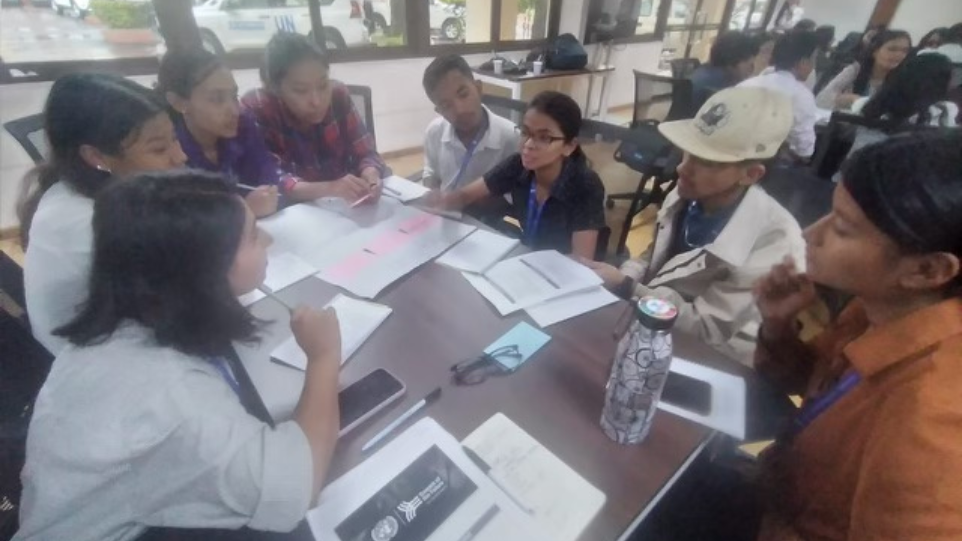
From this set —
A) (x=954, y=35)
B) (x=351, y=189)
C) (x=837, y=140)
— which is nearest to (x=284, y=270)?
(x=351, y=189)

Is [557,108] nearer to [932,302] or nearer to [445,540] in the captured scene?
[932,302]

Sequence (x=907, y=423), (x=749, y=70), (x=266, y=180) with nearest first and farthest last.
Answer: (x=907, y=423) < (x=266, y=180) < (x=749, y=70)

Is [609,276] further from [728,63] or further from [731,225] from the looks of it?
[728,63]

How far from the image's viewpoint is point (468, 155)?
213cm

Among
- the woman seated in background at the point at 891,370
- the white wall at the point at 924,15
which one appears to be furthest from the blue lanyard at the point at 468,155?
the white wall at the point at 924,15

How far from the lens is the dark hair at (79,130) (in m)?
1.08

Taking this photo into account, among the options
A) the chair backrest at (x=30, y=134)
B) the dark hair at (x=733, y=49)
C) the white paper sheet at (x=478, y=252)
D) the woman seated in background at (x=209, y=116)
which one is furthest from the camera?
the dark hair at (x=733, y=49)

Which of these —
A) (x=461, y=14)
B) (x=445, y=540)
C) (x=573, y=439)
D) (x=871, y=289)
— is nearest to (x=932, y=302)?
(x=871, y=289)

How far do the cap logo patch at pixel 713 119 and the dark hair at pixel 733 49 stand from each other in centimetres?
306

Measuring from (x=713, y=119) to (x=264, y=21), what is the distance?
3512 mm

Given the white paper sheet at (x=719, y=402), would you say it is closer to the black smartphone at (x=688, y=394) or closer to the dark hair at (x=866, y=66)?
the black smartphone at (x=688, y=394)

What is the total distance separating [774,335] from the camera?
1.04 meters

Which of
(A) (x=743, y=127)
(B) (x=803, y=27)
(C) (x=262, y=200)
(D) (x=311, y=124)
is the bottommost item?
(C) (x=262, y=200)

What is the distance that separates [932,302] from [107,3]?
4.10 m
